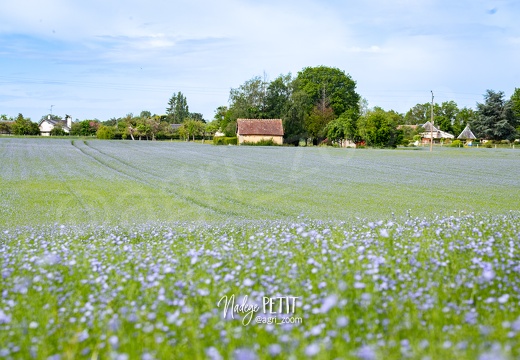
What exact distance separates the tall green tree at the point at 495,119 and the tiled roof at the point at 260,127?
49.0 metres

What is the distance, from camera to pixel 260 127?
10881 centimetres

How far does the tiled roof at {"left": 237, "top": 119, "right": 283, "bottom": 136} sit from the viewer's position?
10844 cm

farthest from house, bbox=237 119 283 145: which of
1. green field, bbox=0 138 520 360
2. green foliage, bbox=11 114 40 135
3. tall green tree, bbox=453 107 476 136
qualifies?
green field, bbox=0 138 520 360

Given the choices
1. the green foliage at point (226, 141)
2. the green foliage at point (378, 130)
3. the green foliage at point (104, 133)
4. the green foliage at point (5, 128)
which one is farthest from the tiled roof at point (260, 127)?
the green foliage at point (5, 128)

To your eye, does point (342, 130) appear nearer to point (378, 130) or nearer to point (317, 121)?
point (378, 130)

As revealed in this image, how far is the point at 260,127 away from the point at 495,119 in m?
55.8

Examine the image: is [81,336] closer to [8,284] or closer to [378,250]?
Answer: [8,284]

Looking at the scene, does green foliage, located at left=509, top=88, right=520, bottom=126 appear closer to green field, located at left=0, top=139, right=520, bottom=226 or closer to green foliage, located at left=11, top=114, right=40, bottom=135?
green field, located at left=0, top=139, right=520, bottom=226

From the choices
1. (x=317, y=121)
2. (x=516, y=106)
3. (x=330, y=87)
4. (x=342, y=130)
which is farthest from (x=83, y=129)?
(x=516, y=106)

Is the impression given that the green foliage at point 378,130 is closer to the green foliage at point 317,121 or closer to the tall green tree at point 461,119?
the green foliage at point 317,121

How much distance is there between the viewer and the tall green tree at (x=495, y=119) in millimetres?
117125

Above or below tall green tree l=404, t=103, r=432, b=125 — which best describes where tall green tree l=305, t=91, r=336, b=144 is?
below

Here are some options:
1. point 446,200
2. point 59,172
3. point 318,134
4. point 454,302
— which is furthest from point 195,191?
point 318,134

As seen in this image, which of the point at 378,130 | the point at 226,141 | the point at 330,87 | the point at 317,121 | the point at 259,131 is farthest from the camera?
the point at 330,87
